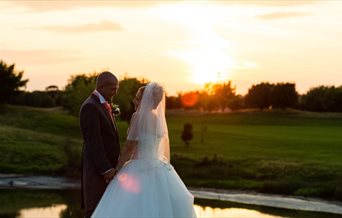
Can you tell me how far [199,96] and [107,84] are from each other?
3965 inches

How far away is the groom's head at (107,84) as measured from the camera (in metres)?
8.13

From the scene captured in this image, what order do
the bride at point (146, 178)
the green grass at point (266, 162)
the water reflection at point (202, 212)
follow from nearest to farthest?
the bride at point (146, 178) → the water reflection at point (202, 212) → the green grass at point (266, 162)

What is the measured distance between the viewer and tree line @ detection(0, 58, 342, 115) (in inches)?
2436

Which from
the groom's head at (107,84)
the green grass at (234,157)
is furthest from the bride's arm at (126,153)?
the green grass at (234,157)

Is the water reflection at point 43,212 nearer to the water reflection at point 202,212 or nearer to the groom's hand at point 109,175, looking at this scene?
the water reflection at point 202,212

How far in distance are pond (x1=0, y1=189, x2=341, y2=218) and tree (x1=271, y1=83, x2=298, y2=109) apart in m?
64.9

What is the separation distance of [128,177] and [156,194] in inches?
15.5

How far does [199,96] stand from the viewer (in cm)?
10875

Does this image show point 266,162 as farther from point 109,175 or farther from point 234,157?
point 109,175

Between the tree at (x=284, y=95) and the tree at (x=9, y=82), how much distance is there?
34.2 m

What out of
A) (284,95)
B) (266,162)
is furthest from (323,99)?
(266,162)

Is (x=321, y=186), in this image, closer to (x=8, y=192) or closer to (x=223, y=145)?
(x=8, y=192)

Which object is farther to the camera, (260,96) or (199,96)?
(199,96)

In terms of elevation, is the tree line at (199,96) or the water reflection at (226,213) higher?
the tree line at (199,96)
